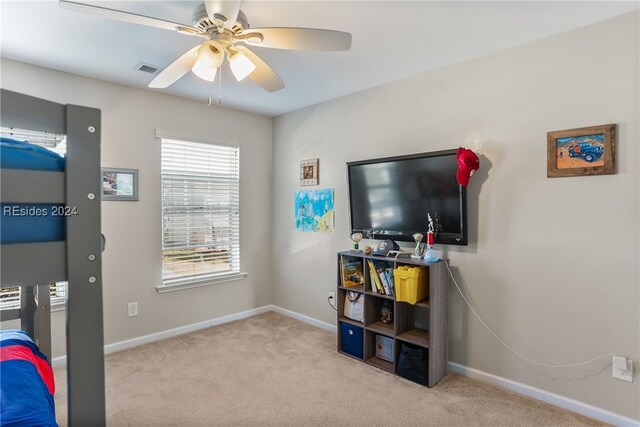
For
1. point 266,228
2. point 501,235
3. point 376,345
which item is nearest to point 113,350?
point 266,228

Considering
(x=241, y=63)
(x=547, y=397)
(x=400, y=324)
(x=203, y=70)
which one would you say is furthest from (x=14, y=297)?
(x=547, y=397)

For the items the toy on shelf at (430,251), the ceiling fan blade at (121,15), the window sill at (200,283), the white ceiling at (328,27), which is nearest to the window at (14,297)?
the window sill at (200,283)

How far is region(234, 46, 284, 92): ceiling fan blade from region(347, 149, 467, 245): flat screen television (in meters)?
1.17

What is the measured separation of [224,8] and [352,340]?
2.58 m

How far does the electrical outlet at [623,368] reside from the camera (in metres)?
2.03

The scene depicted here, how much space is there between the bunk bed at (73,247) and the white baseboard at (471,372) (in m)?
2.39

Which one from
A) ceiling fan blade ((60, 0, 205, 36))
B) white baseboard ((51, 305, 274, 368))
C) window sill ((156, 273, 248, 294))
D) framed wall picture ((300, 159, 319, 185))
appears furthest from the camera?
framed wall picture ((300, 159, 319, 185))

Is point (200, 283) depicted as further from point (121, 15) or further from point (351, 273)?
point (121, 15)

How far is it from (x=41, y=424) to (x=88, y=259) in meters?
0.45

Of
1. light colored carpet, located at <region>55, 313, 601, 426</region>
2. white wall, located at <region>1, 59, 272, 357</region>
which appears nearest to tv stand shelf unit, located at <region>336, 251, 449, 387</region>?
light colored carpet, located at <region>55, 313, 601, 426</region>

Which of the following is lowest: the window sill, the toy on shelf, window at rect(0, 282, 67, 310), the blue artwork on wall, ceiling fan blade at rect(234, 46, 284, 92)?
the window sill

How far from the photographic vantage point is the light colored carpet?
7.07ft

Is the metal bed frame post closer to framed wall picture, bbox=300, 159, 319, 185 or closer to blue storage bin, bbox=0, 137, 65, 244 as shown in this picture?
blue storage bin, bbox=0, 137, 65, 244

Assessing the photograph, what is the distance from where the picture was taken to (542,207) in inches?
91.9
